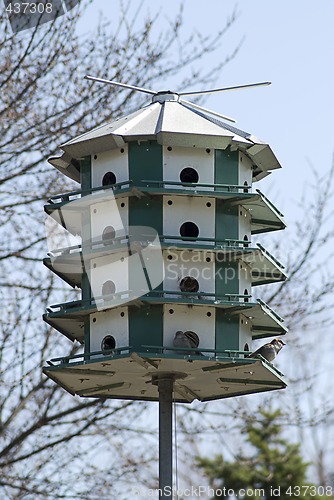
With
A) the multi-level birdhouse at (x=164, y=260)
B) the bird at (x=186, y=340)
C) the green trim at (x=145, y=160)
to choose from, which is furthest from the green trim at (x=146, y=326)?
the green trim at (x=145, y=160)

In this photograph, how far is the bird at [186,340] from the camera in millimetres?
9602

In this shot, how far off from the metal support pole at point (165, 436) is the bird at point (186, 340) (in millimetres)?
311

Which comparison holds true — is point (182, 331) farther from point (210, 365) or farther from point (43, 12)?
point (43, 12)

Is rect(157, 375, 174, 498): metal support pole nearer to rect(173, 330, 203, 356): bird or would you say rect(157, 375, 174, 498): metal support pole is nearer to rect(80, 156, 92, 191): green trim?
rect(173, 330, 203, 356): bird

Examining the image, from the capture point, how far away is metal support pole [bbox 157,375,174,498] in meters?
9.64

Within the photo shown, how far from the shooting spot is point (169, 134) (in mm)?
9922

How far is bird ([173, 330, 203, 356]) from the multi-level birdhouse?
0.01 m

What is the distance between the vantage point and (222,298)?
9.99 metres

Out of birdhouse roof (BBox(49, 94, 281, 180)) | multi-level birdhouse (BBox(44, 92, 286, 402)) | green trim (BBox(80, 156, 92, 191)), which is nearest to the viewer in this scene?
multi-level birdhouse (BBox(44, 92, 286, 402))

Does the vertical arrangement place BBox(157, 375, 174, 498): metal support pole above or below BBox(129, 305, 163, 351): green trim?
below

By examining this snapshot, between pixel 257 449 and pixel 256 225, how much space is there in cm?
713

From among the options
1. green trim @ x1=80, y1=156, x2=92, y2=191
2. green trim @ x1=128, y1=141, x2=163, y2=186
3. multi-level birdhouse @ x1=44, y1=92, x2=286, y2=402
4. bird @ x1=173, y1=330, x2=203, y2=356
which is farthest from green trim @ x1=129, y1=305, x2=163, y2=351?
green trim @ x1=80, y1=156, x2=92, y2=191

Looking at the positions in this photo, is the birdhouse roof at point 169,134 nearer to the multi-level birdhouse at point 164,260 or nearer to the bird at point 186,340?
the multi-level birdhouse at point 164,260

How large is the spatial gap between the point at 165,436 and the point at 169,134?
7.31 feet
